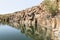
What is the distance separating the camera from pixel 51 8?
51.0 metres

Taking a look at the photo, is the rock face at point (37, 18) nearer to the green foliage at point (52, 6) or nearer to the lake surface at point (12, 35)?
the green foliage at point (52, 6)

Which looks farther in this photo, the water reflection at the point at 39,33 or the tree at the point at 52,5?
the tree at the point at 52,5

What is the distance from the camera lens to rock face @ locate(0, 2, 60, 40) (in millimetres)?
42625

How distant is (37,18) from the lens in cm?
6931

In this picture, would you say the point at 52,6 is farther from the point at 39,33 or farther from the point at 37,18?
the point at 37,18

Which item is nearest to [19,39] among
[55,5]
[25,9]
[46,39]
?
Result: [46,39]

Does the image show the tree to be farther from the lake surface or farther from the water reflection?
the lake surface

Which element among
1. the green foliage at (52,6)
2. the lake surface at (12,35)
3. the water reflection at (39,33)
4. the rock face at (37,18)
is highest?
the green foliage at (52,6)

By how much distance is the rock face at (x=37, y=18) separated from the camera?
42625 millimetres

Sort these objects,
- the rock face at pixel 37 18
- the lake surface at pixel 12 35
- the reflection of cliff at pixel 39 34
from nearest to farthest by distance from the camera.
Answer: the reflection of cliff at pixel 39 34 < the lake surface at pixel 12 35 < the rock face at pixel 37 18

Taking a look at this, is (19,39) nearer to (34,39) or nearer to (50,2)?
(34,39)

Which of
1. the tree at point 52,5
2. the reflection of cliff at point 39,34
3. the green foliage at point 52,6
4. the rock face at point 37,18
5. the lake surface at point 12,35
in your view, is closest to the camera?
the reflection of cliff at point 39,34

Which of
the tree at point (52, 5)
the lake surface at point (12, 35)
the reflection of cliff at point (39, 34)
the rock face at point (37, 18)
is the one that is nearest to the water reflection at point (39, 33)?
the reflection of cliff at point (39, 34)

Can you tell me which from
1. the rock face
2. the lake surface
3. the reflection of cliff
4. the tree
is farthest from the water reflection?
the tree
